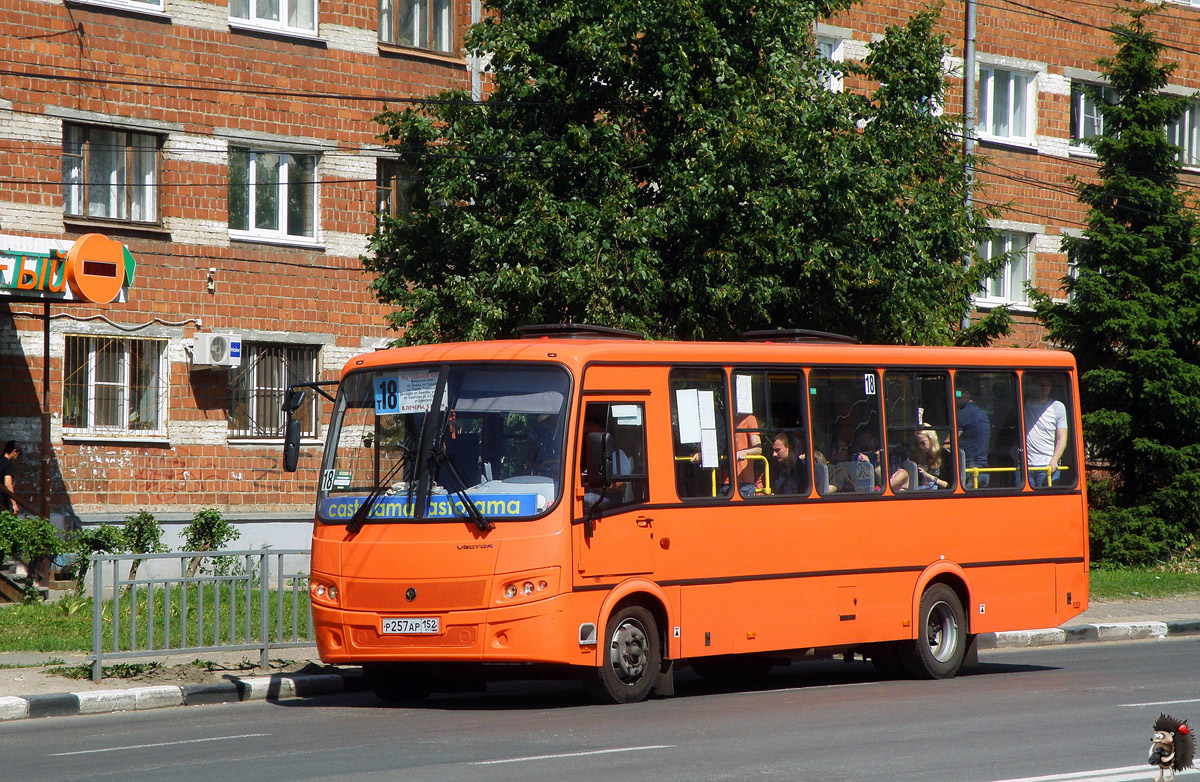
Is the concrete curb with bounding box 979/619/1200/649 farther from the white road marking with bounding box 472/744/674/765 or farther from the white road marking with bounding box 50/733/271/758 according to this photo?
the white road marking with bounding box 50/733/271/758

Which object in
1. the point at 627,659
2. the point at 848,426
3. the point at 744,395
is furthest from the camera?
the point at 848,426

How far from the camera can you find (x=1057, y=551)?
52.2 ft

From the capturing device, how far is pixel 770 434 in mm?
13758

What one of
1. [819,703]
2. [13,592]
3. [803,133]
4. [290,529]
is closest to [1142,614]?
[803,133]

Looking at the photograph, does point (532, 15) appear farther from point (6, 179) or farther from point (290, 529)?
point (290, 529)

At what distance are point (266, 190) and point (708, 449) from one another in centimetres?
1408

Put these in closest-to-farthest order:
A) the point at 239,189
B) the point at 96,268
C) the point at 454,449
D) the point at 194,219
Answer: the point at 454,449, the point at 96,268, the point at 194,219, the point at 239,189

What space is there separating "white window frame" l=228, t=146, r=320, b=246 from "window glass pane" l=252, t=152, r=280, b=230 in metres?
0.02

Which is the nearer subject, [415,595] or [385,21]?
[415,595]

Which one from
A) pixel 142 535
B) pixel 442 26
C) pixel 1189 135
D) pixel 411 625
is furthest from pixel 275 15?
pixel 1189 135

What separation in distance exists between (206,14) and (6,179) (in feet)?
13.6

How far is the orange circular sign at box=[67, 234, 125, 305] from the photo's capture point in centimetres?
2083

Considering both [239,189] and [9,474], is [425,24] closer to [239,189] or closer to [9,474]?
[239,189]

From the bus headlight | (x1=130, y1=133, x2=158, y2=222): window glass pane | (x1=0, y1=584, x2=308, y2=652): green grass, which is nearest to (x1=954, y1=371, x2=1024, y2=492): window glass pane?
the bus headlight
